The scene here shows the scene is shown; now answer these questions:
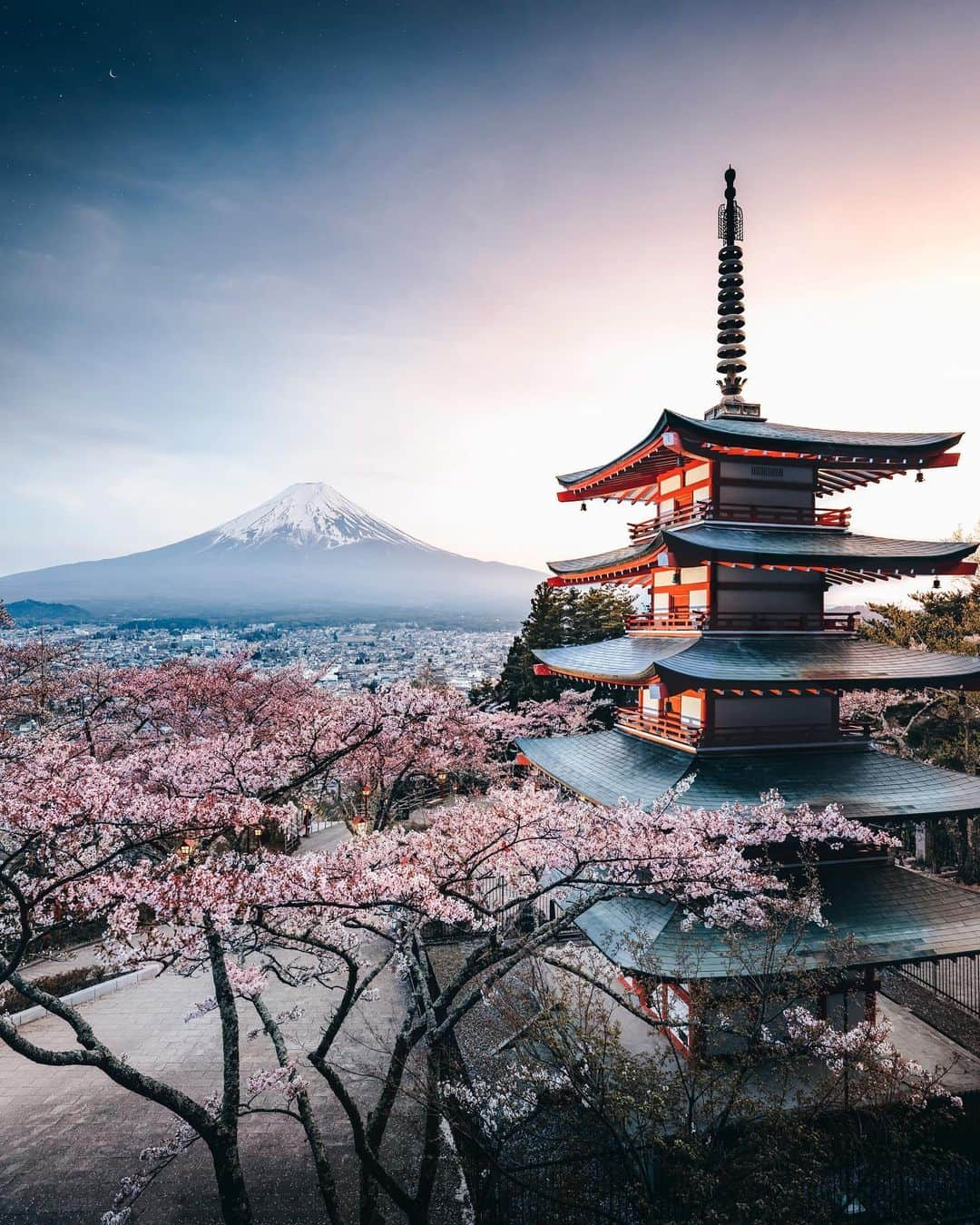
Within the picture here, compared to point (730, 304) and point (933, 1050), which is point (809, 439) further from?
point (933, 1050)

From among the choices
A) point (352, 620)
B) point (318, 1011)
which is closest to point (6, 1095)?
point (318, 1011)

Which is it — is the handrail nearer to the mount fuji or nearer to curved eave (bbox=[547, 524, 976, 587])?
curved eave (bbox=[547, 524, 976, 587])

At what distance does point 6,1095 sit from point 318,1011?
163 inches

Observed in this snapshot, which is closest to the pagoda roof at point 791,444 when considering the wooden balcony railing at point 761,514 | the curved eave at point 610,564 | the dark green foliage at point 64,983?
the wooden balcony railing at point 761,514

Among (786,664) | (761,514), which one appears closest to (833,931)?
(786,664)

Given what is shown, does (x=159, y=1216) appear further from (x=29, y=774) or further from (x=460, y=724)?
(x=460, y=724)

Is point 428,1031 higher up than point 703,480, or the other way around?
point 703,480

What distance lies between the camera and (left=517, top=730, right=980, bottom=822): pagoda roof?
790 cm

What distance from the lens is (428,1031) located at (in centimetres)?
565

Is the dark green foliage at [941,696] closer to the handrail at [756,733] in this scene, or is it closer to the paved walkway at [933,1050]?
the handrail at [756,733]

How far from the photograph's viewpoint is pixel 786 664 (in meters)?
8.47

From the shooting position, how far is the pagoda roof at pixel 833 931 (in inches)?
261

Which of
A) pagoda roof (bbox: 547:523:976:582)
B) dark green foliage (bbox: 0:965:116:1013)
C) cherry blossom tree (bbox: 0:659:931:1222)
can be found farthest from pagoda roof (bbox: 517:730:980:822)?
dark green foliage (bbox: 0:965:116:1013)

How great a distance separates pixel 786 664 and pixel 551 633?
13.4m
